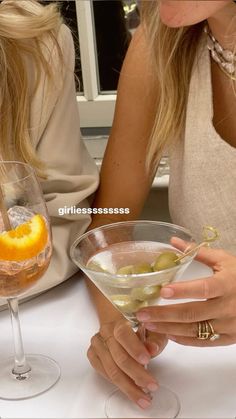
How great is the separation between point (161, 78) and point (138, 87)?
0.21 ft

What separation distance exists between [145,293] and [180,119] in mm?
445

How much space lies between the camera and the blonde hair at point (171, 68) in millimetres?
1050

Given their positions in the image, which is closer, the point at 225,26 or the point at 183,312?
the point at 183,312

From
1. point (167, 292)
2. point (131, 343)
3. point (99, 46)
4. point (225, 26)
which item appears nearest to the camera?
point (167, 292)

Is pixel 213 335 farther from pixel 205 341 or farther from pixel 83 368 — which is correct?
pixel 83 368

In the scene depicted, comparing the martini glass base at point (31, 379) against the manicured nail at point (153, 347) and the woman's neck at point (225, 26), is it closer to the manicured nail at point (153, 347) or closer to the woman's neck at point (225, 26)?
the manicured nail at point (153, 347)

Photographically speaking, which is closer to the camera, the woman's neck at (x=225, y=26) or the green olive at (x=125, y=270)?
the green olive at (x=125, y=270)

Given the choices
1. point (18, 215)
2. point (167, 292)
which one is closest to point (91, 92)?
point (18, 215)

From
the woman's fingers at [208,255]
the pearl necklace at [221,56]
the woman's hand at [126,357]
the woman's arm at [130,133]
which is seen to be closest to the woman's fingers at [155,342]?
the woman's hand at [126,357]

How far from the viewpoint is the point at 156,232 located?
32.7 inches

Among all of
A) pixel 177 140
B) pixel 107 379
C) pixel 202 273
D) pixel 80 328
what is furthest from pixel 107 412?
pixel 177 140

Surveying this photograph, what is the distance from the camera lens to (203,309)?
73 centimetres

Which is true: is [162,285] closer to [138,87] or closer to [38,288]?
[38,288]

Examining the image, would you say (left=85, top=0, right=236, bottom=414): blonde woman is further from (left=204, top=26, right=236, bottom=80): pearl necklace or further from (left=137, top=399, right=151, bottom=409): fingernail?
(left=137, top=399, right=151, bottom=409): fingernail
